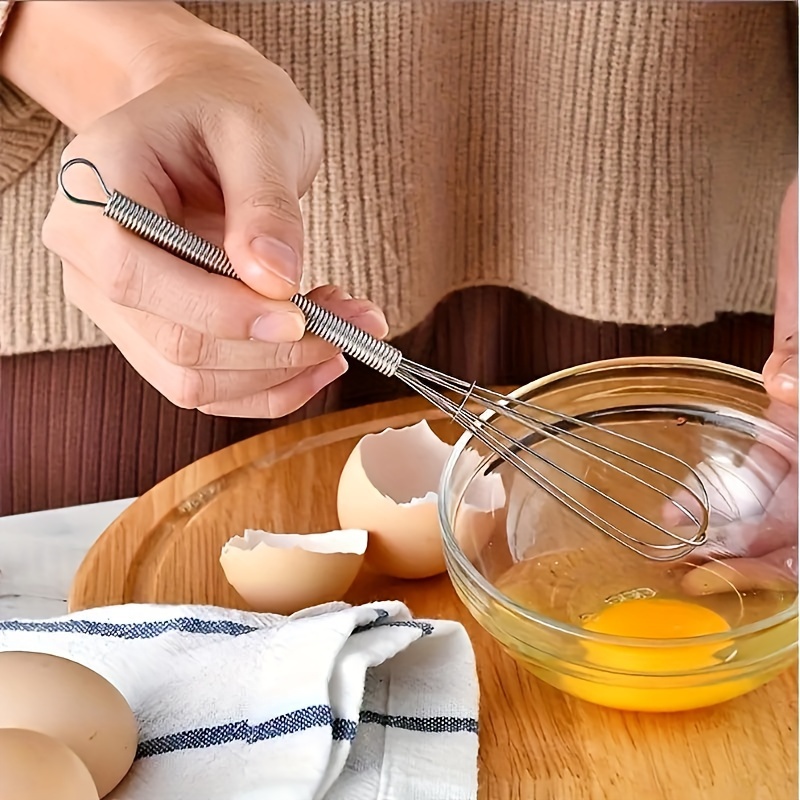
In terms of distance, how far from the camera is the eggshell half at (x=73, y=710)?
1.45 ft

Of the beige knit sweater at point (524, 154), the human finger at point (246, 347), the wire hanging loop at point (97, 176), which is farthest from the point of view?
the beige knit sweater at point (524, 154)

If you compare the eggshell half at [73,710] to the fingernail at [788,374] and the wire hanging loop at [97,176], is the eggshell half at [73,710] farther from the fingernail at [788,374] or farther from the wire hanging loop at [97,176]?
the fingernail at [788,374]

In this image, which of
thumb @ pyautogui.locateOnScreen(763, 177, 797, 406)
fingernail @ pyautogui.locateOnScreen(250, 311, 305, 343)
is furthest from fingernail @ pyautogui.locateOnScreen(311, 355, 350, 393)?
thumb @ pyautogui.locateOnScreen(763, 177, 797, 406)

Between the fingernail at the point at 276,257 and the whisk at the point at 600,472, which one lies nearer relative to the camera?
the fingernail at the point at 276,257

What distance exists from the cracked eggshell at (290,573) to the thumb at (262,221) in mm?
169

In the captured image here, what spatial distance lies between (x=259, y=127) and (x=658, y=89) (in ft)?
0.99

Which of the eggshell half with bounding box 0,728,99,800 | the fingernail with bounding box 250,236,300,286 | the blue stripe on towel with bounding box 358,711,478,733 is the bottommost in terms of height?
the blue stripe on towel with bounding box 358,711,478,733

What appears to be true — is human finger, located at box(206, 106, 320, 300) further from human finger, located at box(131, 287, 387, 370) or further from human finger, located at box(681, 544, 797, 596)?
human finger, located at box(681, 544, 797, 596)

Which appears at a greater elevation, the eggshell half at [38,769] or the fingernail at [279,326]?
the fingernail at [279,326]

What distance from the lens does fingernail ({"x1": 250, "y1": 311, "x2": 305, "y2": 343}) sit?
1.45ft

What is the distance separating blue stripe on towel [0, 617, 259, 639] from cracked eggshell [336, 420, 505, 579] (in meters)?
0.09

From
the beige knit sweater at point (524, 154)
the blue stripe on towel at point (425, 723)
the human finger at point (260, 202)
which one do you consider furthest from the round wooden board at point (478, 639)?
the human finger at point (260, 202)

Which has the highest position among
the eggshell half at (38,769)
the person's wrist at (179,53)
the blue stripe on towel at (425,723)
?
the person's wrist at (179,53)

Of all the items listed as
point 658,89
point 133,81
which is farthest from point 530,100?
point 133,81
